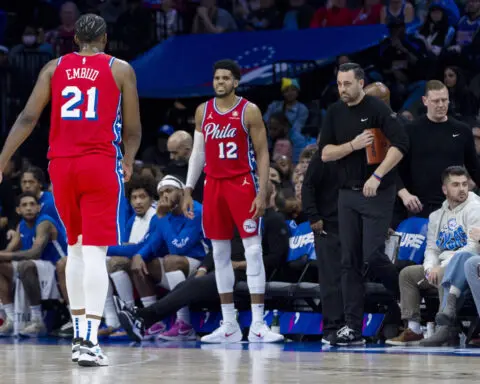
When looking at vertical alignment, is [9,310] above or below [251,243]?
below

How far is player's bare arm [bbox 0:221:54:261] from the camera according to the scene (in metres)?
11.9

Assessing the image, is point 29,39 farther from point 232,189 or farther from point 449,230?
point 449,230

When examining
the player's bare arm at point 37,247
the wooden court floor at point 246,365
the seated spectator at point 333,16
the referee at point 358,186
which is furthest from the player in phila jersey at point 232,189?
the seated spectator at point 333,16

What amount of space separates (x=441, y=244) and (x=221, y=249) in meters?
1.83

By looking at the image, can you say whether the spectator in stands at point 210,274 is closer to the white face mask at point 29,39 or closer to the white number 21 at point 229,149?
the white number 21 at point 229,149

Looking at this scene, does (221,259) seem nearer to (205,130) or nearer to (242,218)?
(242,218)

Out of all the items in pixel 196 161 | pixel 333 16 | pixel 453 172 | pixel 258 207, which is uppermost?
pixel 333 16

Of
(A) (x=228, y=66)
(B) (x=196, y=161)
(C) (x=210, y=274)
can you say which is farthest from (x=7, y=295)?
(A) (x=228, y=66)

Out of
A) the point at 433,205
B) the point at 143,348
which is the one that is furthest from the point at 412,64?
the point at 143,348

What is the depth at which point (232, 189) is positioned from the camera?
10031 mm

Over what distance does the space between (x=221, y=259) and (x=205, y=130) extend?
108cm

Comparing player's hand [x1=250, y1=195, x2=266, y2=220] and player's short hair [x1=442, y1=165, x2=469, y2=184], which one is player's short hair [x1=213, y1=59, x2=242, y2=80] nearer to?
player's hand [x1=250, y1=195, x2=266, y2=220]

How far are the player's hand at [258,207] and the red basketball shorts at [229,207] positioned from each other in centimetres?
6

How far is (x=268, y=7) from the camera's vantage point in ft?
57.2
